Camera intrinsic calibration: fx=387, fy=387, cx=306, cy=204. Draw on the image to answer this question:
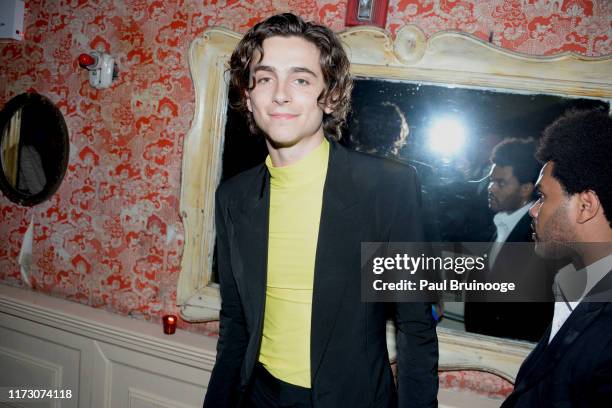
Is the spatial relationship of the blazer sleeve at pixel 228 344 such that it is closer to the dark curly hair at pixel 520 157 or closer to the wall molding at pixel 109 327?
the wall molding at pixel 109 327

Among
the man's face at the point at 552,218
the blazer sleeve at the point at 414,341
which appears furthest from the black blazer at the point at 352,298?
the man's face at the point at 552,218

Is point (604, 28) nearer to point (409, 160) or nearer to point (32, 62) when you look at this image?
point (409, 160)

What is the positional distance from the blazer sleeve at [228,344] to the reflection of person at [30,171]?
1.79 meters

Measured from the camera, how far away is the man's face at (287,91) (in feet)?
4.27

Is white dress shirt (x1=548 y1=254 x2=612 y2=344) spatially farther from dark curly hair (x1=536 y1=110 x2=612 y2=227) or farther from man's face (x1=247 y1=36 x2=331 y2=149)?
man's face (x1=247 y1=36 x2=331 y2=149)

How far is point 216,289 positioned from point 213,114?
0.98 meters

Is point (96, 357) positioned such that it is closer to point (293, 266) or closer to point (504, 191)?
point (293, 266)

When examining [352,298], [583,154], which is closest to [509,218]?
[583,154]

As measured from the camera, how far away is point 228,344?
1.49m

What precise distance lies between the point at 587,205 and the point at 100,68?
254 centimetres

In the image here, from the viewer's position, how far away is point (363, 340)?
Result: 49.4 inches

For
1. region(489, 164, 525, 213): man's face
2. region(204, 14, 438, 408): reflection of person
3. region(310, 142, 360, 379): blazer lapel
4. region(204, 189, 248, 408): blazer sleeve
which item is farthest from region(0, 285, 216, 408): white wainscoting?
region(489, 164, 525, 213): man's face

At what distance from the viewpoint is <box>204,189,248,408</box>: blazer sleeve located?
4.81ft

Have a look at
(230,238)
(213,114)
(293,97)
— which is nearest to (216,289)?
(230,238)
